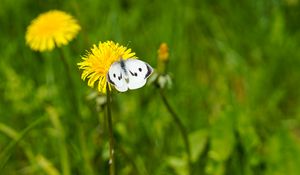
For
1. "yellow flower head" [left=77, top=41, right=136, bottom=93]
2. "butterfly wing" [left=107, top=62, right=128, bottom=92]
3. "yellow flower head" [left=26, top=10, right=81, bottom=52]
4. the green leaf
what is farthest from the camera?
the green leaf

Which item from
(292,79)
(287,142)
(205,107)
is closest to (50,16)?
(205,107)

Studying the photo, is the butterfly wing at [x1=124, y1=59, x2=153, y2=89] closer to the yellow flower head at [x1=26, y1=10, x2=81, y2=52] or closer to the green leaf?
the yellow flower head at [x1=26, y1=10, x2=81, y2=52]

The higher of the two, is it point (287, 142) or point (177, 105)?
point (177, 105)

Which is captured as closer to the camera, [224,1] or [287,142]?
[287,142]

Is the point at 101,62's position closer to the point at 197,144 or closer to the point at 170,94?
the point at 197,144

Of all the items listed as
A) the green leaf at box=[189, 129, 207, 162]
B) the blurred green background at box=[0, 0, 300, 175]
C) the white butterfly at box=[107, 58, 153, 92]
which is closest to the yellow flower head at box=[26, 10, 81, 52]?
the blurred green background at box=[0, 0, 300, 175]

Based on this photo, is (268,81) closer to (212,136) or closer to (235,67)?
(235,67)
